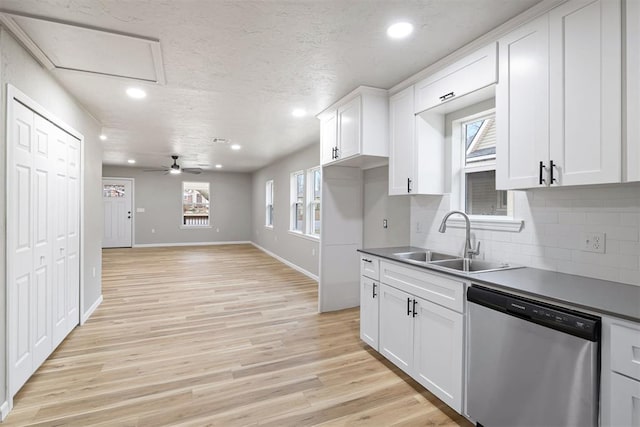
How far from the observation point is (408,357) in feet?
7.71

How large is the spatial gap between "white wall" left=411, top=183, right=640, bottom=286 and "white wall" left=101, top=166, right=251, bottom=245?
9074mm

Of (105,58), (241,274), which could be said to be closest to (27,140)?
(105,58)

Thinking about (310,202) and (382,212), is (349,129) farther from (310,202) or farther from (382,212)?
(310,202)

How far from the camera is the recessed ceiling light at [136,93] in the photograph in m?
3.09

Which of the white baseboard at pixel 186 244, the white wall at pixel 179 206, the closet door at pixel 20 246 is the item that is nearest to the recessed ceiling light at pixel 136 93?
the closet door at pixel 20 246

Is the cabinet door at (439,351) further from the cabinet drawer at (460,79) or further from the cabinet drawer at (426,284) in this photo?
the cabinet drawer at (460,79)

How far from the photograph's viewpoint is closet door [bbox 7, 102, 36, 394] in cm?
205

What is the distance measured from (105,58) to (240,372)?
2655 mm

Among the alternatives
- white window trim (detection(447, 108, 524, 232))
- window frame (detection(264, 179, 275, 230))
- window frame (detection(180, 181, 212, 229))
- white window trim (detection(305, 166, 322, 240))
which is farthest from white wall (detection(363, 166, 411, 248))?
window frame (detection(180, 181, 212, 229))

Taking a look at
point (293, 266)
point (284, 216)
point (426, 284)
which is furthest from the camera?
point (284, 216)

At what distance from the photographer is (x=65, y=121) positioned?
3.01m

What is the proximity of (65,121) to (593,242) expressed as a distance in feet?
14.2

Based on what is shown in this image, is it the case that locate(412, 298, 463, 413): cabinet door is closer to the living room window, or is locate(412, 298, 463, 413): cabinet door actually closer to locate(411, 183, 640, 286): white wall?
locate(411, 183, 640, 286): white wall

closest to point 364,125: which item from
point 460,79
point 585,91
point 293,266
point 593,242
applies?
point 460,79
